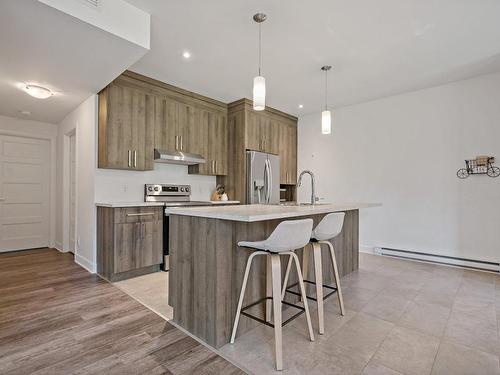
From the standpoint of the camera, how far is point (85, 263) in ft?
12.1

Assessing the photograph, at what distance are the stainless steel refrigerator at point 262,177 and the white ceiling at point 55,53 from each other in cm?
241

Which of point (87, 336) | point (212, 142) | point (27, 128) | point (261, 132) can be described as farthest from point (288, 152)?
point (27, 128)

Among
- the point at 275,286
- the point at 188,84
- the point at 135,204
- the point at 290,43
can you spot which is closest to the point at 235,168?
the point at 188,84

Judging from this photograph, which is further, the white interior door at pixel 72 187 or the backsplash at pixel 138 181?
the white interior door at pixel 72 187

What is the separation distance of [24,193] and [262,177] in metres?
4.24

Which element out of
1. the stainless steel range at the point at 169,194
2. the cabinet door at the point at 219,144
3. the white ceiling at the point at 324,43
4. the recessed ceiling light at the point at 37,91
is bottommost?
the stainless steel range at the point at 169,194

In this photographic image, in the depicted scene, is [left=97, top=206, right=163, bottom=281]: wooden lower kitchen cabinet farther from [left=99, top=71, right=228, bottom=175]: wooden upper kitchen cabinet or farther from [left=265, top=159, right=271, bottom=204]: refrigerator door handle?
[left=265, top=159, right=271, bottom=204]: refrigerator door handle

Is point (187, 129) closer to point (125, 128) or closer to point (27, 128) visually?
point (125, 128)

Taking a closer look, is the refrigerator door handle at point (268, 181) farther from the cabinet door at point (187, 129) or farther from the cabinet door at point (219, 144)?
the cabinet door at point (187, 129)

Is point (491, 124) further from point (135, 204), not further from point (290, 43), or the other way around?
point (135, 204)

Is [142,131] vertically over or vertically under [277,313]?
over

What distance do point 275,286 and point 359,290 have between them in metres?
1.65

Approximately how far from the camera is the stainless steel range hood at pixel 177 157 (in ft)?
12.4

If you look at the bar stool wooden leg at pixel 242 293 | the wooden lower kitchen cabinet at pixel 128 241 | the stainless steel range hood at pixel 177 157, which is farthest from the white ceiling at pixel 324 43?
the bar stool wooden leg at pixel 242 293
